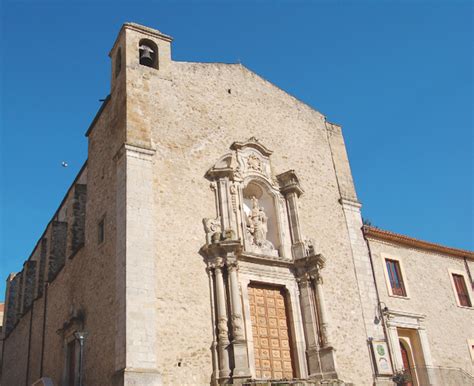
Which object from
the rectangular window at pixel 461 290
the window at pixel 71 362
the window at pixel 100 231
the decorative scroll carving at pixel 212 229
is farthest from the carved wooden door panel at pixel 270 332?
Result: the rectangular window at pixel 461 290

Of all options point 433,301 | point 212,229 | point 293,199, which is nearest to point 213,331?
point 212,229

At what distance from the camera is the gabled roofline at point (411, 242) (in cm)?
1803

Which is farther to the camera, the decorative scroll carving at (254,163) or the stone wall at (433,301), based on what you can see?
the stone wall at (433,301)

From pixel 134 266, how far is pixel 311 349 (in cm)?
531

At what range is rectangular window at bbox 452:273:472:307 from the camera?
19.7 metres

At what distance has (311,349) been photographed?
14508 mm

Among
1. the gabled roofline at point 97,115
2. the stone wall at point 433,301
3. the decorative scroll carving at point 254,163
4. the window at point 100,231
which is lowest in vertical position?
the stone wall at point 433,301

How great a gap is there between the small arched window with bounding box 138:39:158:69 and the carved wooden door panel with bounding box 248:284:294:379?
7.01m

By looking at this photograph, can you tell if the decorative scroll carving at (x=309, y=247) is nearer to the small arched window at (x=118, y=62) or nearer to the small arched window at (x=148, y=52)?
the small arched window at (x=148, y=52)

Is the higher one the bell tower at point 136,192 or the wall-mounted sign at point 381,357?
the bell tower at point 136,192

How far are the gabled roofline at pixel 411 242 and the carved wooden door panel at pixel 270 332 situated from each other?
4.44 m

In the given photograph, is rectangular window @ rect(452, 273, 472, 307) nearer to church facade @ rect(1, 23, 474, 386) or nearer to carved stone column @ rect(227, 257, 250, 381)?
church facade @ rect(1, 23, 474, 386)

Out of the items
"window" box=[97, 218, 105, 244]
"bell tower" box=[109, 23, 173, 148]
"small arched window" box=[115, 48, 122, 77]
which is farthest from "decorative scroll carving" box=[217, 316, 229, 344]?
"small arched window" box=[115, 48, 122, 77]

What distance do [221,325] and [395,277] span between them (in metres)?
7.46
